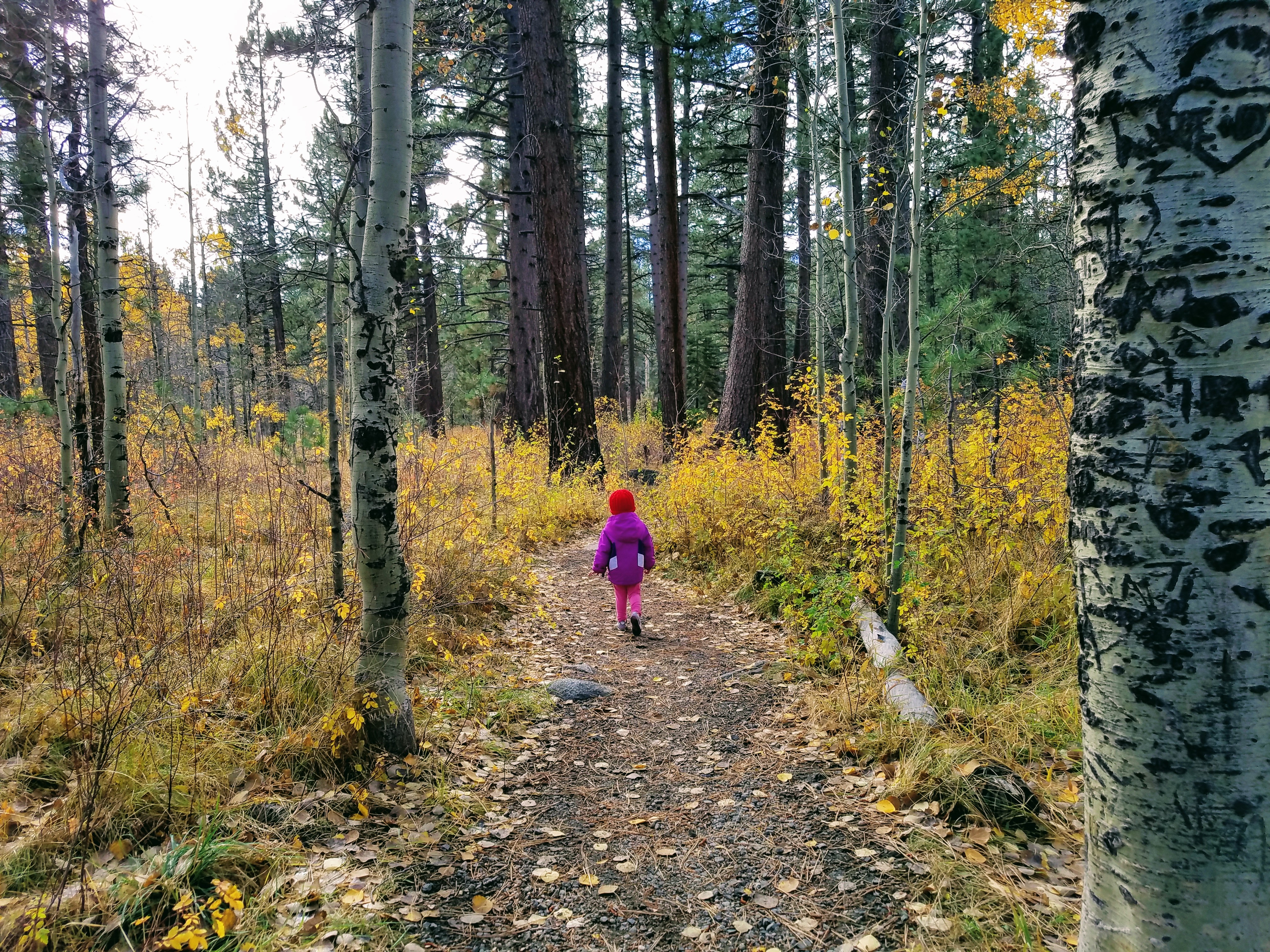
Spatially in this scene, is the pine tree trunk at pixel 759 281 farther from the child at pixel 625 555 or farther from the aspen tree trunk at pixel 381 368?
the aspen tree trunk at pixel 381 368

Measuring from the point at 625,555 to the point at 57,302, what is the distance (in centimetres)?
580

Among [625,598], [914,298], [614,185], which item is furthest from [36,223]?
[914,298]

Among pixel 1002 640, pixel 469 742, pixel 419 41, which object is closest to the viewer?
pixel 469 742

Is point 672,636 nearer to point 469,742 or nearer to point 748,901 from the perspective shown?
point 469,742

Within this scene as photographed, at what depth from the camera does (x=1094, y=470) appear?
4.15 feet

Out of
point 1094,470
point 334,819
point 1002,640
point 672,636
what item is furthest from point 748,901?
point 672,636

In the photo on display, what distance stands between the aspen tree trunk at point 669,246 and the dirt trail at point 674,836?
6796 millimetres

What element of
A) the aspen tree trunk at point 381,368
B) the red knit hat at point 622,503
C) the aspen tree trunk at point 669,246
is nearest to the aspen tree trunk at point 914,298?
→ the red knit hat at point 622,503

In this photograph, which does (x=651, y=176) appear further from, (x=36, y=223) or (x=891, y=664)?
(x=891, y=664)

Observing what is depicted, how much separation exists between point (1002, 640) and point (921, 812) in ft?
5.45

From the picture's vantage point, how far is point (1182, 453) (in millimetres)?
1147

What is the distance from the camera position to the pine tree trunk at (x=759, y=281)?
956cm

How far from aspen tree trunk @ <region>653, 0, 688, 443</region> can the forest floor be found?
6997 mm

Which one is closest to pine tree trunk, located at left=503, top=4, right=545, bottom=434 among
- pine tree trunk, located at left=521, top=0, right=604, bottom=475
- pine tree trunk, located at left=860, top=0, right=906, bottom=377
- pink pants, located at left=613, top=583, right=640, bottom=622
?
pine tree trunk, located at left=521, top=0, right=604, bottom=475
